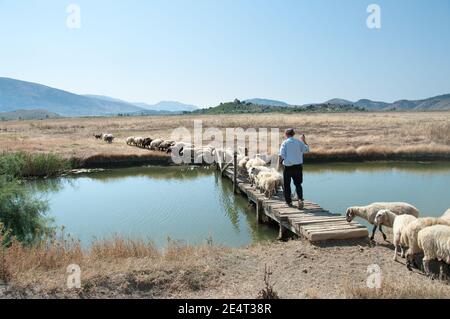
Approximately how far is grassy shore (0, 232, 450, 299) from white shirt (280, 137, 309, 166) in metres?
2.03

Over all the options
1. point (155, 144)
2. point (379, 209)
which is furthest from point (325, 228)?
point (155, 144)

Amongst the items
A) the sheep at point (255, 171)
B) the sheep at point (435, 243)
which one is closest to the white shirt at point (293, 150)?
the sheep at point (435, 243)

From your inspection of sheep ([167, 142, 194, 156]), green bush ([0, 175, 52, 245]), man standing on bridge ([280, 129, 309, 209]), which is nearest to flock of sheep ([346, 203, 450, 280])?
man standing on bridge ([280, 129, 309, 209])

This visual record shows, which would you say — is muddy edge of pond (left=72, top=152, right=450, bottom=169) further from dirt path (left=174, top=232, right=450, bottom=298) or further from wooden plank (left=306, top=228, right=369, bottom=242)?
dirt path (left=174, top=232, right=450, bottom=298)

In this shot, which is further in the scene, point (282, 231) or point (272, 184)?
point (272, 184)

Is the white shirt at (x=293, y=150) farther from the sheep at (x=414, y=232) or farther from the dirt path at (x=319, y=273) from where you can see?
the sheep at (x=414, y=232)

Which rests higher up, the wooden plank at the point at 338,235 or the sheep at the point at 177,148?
the sheep at the point at 177,148

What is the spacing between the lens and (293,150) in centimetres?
925

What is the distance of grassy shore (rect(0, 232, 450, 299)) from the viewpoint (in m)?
5.79

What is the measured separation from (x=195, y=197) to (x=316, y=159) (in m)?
10.1

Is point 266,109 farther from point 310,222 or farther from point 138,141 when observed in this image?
point 310,222

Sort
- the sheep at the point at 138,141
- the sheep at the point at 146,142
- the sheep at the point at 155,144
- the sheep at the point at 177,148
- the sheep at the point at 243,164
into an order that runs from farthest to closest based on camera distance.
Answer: the sheep at the point at 138,141 < the sheep at the point at 146,142 < the sheep at the point at 155,144 < the sheep at the point at 177,148 < the sheep at the point at 243,164

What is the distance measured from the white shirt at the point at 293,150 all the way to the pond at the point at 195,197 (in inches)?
105

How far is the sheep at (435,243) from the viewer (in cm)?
608
